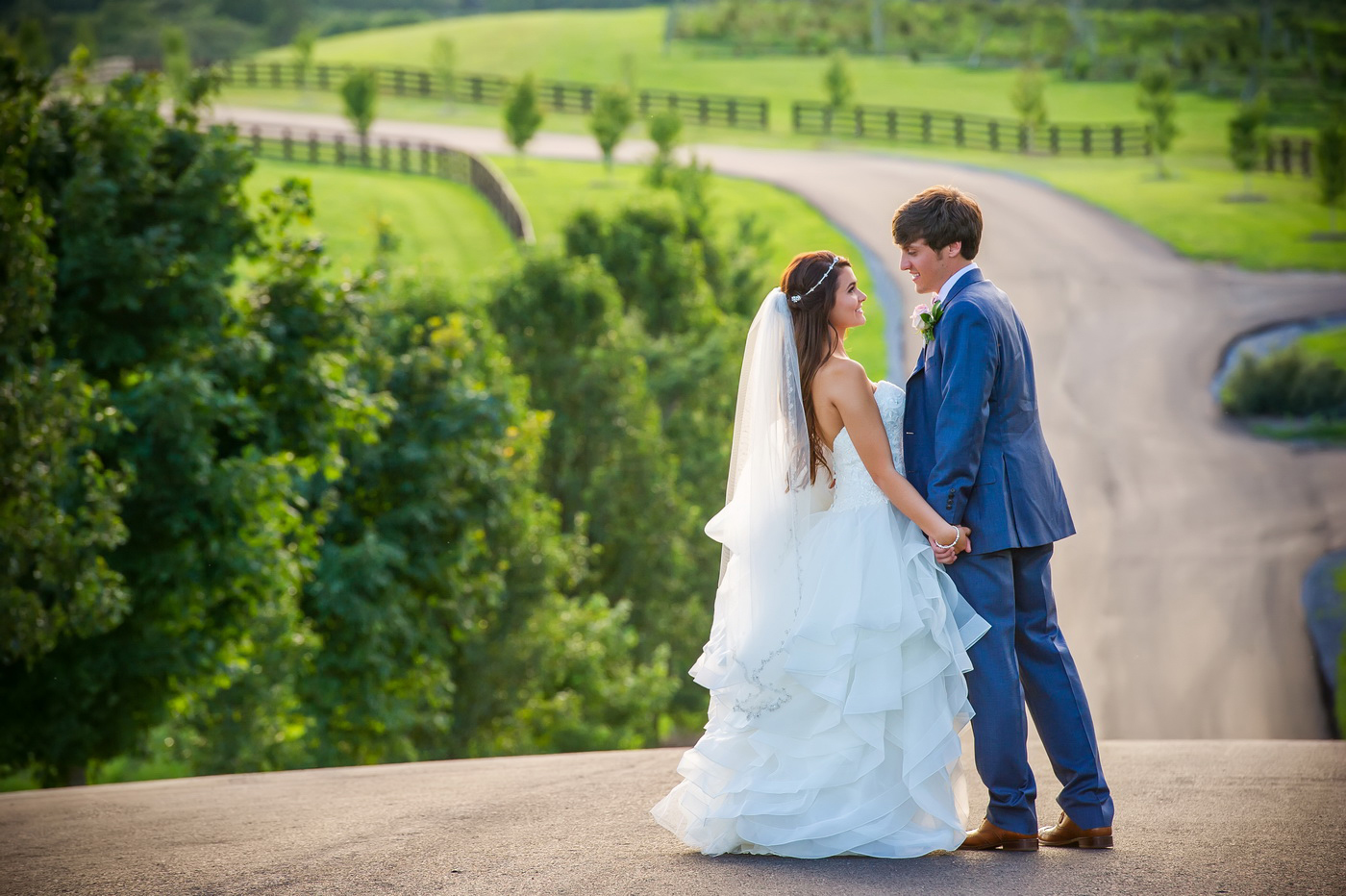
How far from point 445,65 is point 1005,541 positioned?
39913mm

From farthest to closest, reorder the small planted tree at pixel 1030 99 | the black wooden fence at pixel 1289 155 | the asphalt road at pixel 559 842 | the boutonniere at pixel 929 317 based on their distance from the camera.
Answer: the small planted tree at pixel 1030 99 → the black wooden fence at pixel 1289 155 → the boutonniere at pixel 929 317 → the asphalt road at pixel 559 842

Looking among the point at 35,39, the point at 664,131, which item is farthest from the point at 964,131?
the point at 35,39

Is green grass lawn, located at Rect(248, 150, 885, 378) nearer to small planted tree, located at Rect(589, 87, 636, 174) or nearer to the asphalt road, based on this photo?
small planted tree, located at Rect(589, 87, 636, 174)

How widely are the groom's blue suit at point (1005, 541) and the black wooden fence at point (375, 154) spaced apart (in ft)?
105

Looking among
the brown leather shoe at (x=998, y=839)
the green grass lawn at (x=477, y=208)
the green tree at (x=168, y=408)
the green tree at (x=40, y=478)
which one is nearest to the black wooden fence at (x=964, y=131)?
the green grass lawn at (x=477, y=208)

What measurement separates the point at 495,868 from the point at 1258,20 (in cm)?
3821

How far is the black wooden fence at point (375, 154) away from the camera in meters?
36.8

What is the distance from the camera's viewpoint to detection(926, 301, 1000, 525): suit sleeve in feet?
15.0

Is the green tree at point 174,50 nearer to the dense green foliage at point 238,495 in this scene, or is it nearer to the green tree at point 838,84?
the green tree at point 838,84

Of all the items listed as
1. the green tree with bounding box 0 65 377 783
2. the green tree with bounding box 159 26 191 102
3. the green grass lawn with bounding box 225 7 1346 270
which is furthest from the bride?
the green tree with bounding box 159 26 191 102

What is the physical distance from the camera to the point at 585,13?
4316 cm

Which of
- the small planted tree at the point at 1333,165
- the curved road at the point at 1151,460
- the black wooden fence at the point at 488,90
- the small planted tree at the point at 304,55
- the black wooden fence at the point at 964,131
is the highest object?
the small planted tree at the point at 304,55

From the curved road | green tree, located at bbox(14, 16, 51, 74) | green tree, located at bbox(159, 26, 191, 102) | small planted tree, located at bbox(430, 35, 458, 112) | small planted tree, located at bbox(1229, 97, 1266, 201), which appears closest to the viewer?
the curved road

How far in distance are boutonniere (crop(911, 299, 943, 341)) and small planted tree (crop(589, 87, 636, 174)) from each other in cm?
3226
